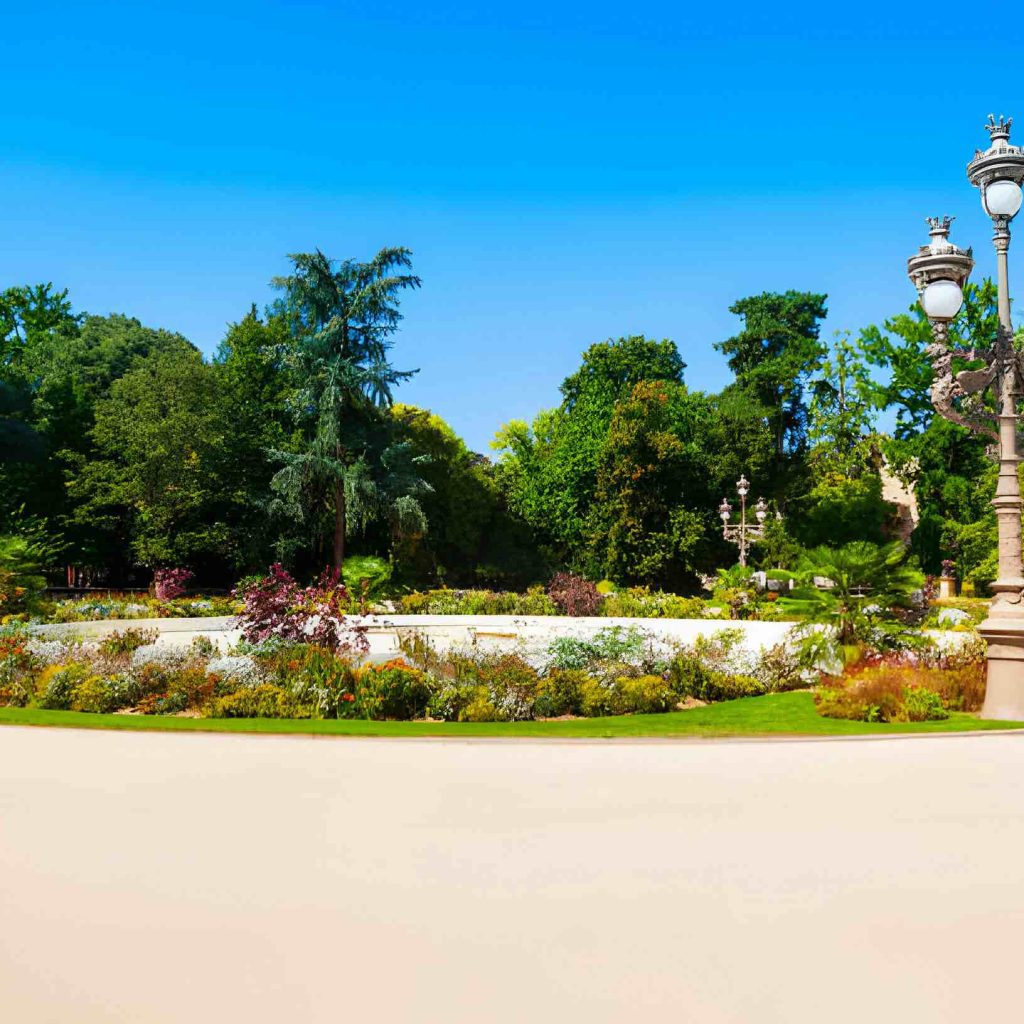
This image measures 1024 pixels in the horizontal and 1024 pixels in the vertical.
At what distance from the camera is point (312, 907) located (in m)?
4.48

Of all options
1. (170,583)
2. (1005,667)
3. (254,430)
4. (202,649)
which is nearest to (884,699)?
(1005,667)

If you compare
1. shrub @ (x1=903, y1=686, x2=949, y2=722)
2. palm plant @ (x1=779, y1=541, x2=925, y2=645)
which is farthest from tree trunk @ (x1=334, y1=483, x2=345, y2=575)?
shrub @ (x1=903, y1=686, x2=949, y2=722)

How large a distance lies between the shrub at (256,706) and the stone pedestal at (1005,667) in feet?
26.4

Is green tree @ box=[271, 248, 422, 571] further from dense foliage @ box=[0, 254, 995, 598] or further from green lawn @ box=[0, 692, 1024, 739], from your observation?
green lawn @ box=[0, 692, 1024, 739]

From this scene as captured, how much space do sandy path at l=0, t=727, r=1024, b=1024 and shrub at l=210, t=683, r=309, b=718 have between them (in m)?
3.43

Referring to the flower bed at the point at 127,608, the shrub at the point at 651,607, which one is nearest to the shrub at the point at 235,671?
the flower bed at the point at 127,608

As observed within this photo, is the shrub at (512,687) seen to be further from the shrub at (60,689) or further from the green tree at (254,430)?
the green tree at (254,430)

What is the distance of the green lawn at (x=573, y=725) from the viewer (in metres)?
10.3

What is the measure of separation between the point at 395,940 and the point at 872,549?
12.1m

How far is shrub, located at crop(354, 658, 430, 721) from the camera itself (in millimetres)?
11688

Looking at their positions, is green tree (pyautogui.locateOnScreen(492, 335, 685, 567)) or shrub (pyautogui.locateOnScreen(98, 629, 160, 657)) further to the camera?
green tree (pyautogui.locateOnScreen(492, 335, 685, 567))

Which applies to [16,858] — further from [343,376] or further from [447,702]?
[343,376]

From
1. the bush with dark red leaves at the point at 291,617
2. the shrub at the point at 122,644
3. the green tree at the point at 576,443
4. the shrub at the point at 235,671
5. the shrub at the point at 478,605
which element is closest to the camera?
the shrub at the point at 235,671

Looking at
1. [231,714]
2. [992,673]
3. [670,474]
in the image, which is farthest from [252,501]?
[992,673]
